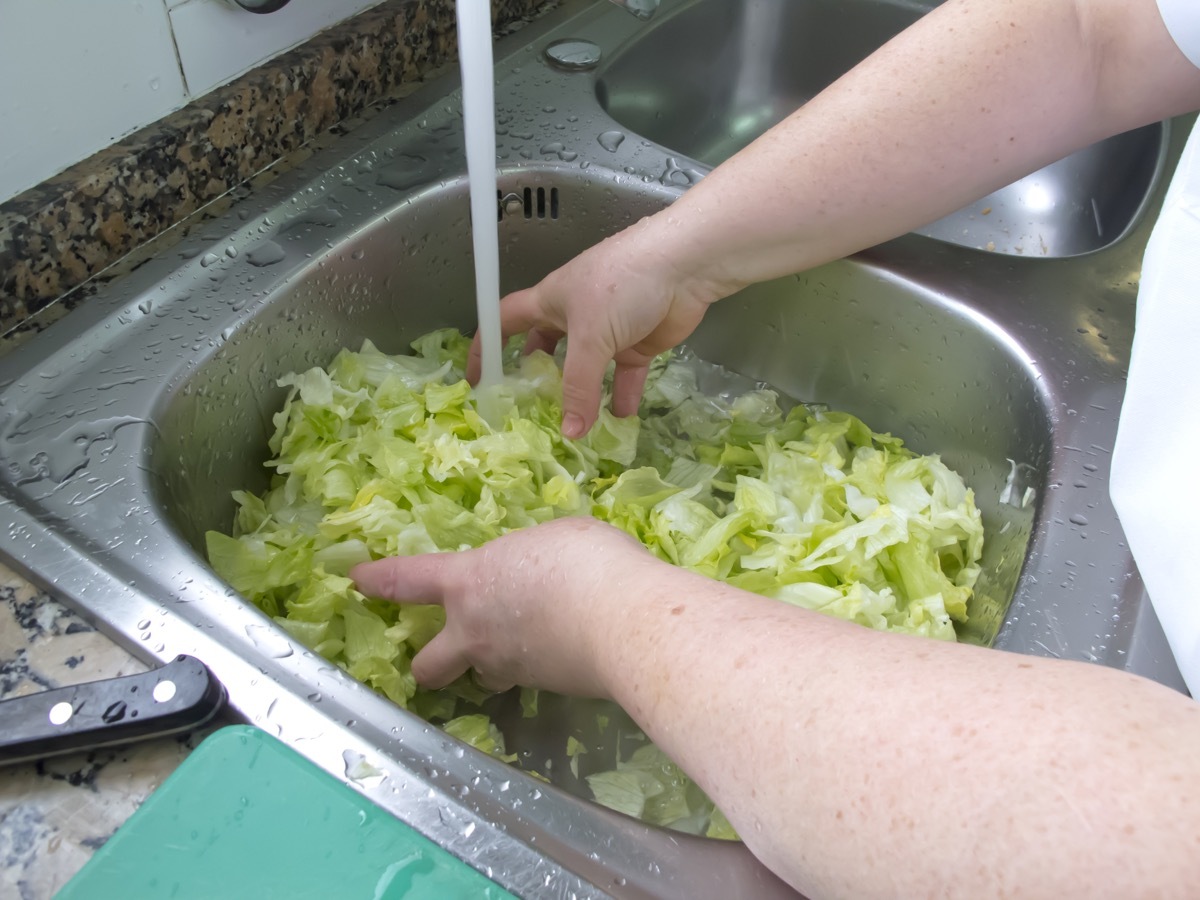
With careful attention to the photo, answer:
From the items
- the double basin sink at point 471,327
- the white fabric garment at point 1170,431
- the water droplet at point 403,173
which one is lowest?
the double basin sink at point 471,327

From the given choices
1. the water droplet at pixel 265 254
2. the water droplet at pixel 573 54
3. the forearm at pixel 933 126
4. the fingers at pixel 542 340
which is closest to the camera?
the forearm at pixel 933 126

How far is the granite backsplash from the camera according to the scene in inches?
36.6

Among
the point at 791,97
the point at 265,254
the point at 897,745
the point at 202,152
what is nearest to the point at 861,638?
the point at 897,745

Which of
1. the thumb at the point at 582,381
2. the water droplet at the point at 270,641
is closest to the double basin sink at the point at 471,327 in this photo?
the water droplet at the point at 270,641

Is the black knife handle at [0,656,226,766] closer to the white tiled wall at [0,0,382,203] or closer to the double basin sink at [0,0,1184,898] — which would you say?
the double basin sink at [0,0,1184,898]

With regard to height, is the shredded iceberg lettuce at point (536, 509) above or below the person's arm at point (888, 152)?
below

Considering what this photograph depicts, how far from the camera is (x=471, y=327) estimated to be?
128cm

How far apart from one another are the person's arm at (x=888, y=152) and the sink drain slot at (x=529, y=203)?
0.22 m

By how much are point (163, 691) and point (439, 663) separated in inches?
11.2

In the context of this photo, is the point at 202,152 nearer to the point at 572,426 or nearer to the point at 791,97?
the point at 572,426

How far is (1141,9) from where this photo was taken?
0.74 meters

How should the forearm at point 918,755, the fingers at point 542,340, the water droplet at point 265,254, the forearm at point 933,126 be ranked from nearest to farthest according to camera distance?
the forearm at point 918,755
the forearm at point 933,126
the water droplet at point 265,254
the fingers at point 542,340

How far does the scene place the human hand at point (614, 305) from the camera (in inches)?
37.8

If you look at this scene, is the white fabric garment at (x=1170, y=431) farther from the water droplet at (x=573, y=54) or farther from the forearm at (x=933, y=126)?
the water droplet at (x=573, y=54)
